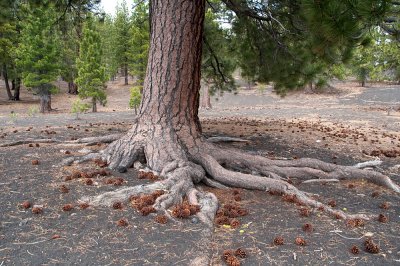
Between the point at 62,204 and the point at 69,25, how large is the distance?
21.9 feet

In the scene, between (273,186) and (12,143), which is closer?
(273,186)

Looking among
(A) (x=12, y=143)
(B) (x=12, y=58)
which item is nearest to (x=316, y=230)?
(A) (x=12, y=143)

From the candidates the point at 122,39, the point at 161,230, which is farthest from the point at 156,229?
the point at 122,39

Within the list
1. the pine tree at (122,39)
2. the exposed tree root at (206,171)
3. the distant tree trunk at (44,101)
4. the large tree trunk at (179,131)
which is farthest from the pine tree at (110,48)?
the exposed tree root at (206,171)

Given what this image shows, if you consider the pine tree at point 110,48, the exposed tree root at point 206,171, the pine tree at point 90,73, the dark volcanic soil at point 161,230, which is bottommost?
the dark volcanic soil at point 161,230

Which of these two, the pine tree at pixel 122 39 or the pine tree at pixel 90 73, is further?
the pine tree at pixel 122 39

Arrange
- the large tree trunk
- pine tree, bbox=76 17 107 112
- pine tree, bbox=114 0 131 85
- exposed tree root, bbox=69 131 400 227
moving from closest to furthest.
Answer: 1. exposed tree root, bbox=69 131 400 227
2. the large tree trunk
3. pine tree, bbox=76 17 107 112
4. pine tree, bbox=114 0 131 85

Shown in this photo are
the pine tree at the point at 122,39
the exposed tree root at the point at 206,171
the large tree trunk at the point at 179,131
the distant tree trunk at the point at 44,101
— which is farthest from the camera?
the pine tree at the point at 122,39

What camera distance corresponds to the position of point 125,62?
138 ft

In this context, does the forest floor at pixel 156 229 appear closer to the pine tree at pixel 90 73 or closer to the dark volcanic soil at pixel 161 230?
the dark volcanic soil at pixel 161 230

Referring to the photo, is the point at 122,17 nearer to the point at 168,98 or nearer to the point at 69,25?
the point at 69,25

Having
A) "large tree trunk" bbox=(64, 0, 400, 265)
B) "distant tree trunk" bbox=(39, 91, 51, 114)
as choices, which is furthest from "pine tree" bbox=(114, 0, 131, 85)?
"large tree trunk" bbox=(64, 0, 400, 265)

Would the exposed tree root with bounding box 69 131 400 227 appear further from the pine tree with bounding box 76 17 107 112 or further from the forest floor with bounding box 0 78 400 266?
the pine tree with bounding box 76 17 107 112

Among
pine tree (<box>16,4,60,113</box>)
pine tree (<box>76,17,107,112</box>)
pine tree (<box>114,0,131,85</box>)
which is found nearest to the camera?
pine tree (<box>16,4,60,113</box>)
